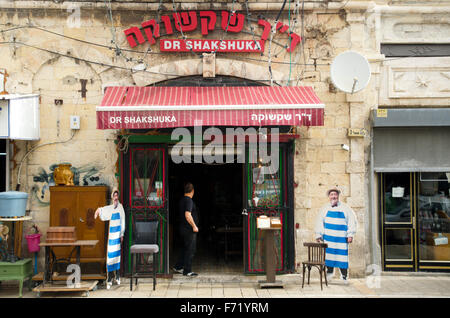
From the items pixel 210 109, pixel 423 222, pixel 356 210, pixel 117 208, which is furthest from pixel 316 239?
pixel 117 208

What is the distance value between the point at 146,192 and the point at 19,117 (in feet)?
8.47

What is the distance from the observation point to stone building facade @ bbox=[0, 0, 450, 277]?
28.2ft

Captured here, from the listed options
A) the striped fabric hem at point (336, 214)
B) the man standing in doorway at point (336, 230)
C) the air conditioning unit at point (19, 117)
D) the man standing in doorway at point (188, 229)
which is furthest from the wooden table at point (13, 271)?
the striped fabric hem at point (336, 214)

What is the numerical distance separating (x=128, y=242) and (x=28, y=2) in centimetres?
485

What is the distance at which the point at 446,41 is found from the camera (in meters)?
8.91

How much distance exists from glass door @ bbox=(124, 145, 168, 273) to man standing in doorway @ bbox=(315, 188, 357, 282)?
2890 mm

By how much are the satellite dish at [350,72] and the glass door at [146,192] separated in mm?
3479

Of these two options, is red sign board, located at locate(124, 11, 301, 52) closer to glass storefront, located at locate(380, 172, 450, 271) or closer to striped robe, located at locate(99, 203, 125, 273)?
striped robe, located at locate(99, 203, 125, 273)

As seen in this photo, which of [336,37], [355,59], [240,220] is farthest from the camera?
[240,220]

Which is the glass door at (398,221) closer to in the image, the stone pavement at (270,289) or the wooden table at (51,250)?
the stone pavement at (270,289)

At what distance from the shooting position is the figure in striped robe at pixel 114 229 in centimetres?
782

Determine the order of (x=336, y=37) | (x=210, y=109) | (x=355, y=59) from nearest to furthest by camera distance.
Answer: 1. (x=210, y=109)
2. (x=355, y=59)
3. (x=336, y=37)

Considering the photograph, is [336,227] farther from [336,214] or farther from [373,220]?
[373,220]

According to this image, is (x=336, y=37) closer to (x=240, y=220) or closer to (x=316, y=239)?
(x=316, y=239)
